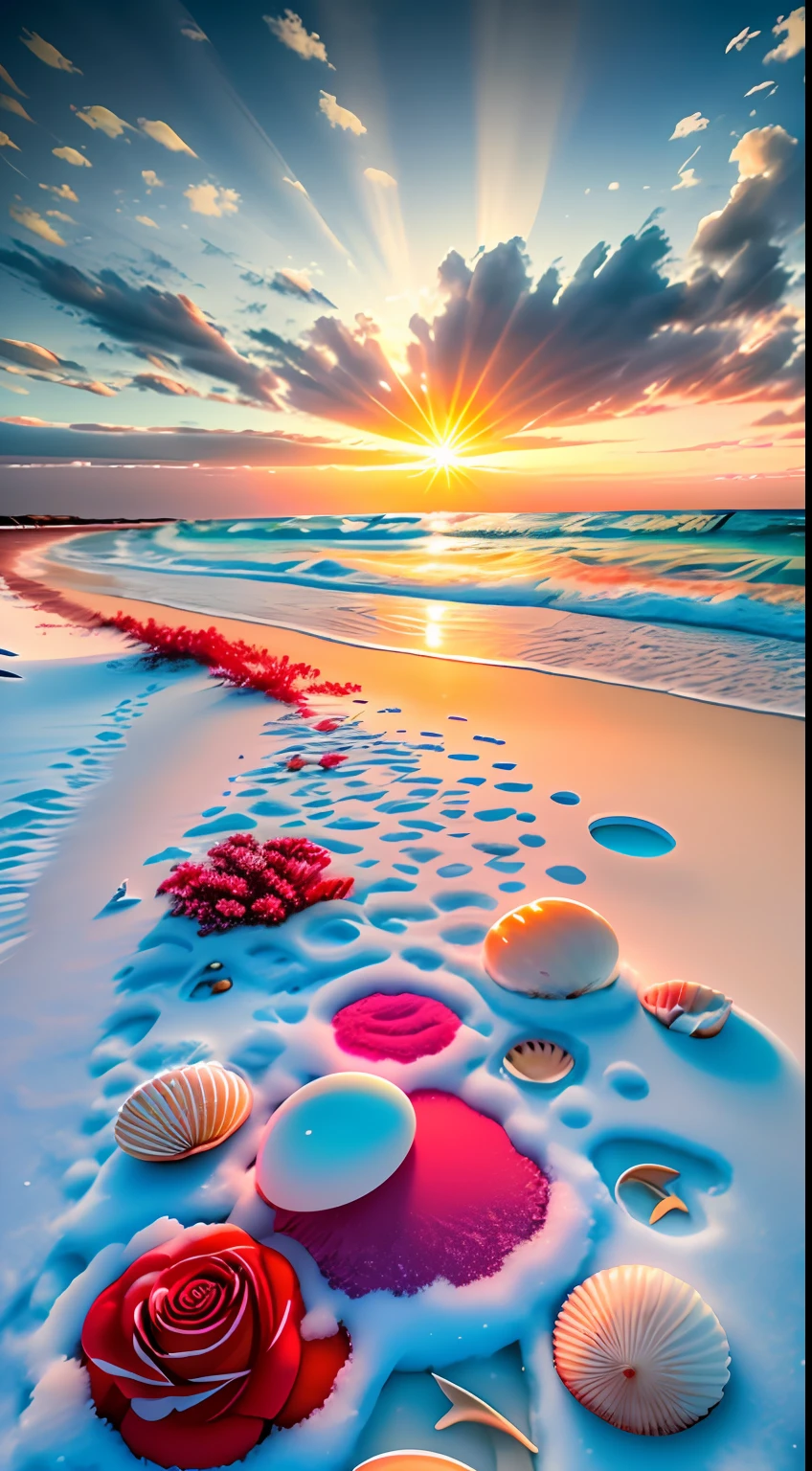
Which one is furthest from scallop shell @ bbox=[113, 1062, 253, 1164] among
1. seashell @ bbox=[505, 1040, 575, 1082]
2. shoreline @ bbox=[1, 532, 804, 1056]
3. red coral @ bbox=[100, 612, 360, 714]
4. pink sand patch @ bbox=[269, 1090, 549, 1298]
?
red coral @ bbox=[100, 612, 360, 714]

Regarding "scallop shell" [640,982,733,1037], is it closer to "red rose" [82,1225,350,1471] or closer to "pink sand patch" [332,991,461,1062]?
"pink sand patch" [332,991,461,1062]

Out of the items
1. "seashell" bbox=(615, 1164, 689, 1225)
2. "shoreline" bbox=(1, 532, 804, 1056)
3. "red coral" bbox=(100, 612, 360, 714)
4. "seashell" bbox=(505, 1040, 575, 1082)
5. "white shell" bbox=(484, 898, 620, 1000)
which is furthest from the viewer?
"red coral" bbox=(100, 612, 360, 714)

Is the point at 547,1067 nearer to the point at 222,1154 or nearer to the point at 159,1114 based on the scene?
the point at 222,1154

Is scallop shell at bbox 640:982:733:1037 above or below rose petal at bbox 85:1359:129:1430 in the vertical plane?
above

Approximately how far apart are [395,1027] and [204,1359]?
123 centimetres

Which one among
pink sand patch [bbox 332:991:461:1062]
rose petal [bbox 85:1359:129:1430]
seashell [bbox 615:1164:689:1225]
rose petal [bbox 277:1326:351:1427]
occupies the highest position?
pink sand patch [bbox 332:991:461:1062]

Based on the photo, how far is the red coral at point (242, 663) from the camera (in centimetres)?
721

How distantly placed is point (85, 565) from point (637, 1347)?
84.6ft

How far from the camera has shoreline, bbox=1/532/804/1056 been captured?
297 cm

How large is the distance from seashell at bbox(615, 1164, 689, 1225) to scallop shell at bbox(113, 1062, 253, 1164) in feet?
4.21

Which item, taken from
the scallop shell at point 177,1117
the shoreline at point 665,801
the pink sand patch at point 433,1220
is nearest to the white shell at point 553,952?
the shoreline at point 665,801

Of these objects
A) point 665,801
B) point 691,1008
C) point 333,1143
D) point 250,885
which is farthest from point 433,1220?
point 665,801

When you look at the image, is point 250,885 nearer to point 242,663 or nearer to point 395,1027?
→ point 395,1027

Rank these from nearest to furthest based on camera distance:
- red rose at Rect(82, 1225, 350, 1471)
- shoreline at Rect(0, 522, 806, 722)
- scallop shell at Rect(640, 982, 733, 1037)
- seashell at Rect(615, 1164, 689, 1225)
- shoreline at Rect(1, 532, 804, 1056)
A: red rose at Rect(82, 1225, 350, 1471)
seashell at Rect(615, 1164, 689, 1225)
scallop shell at Rect(640, 982, 733, 1037)
shoreline at Rect(1, 532, 804, 1056)
shoreline at Rect(0, 522, 806, 722)
